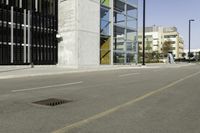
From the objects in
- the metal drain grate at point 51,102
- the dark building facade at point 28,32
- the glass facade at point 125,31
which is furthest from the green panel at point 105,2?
the metal drain grate at point 51,102

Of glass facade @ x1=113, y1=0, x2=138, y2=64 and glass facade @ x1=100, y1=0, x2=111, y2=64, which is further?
glass facade @ x1=113, y1=0, x2=138, y2=64

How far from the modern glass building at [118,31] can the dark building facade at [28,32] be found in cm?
638

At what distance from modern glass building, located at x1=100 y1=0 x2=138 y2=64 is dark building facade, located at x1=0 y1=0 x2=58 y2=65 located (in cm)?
638

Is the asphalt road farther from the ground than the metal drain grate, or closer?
closer

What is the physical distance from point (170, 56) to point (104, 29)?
34805 mm

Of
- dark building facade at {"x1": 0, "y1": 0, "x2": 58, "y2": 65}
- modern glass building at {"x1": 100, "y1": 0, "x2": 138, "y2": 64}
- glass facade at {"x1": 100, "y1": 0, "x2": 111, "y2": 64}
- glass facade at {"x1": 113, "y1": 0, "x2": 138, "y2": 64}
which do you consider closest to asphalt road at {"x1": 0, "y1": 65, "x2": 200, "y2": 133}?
dark building facade at {"x1": 0, "y1": 0, "x2": 58, "y2": 65}

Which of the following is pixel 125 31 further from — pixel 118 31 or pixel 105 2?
pixel 105 2

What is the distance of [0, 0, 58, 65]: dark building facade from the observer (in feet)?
98.7

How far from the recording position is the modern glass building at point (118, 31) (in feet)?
125

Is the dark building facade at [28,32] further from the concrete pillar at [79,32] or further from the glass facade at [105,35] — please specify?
the glass facade at [105,35]

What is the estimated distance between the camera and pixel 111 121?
6.33 metres

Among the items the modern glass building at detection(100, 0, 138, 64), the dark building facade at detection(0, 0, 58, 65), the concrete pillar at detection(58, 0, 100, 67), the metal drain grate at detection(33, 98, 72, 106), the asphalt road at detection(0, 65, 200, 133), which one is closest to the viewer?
the asphalt road at detection(0, 65, 200, 133)

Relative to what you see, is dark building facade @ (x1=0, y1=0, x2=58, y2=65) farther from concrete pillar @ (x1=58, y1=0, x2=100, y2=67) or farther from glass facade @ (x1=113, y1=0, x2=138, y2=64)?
glass facade @ (x1=113, y1=0, x2=138, y2=64)

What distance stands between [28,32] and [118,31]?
13.8 m
